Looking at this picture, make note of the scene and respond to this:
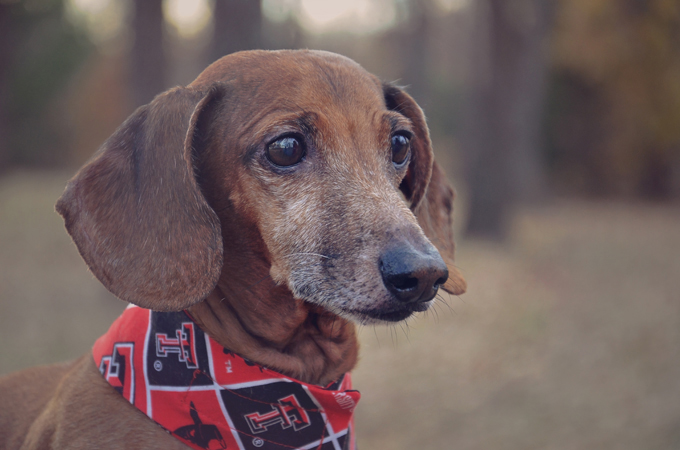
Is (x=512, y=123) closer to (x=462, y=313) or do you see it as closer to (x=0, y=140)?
(x=462, y=313)

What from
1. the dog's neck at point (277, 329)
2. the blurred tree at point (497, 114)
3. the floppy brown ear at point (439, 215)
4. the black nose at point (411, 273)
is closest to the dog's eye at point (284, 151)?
the dog's neck at point (277, 329)

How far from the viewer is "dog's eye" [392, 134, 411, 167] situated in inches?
109

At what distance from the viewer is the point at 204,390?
7.36ft

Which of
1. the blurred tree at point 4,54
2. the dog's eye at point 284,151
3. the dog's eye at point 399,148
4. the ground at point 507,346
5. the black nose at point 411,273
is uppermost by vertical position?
the dog's eye at point 284,151

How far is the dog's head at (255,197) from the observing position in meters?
2.20

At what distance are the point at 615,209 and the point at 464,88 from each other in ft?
34.5

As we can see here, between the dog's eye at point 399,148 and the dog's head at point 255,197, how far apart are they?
0.11 metres

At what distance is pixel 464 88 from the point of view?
25641mm

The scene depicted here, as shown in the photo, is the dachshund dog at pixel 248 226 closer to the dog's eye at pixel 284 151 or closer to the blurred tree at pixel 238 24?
the dog's eye at pixel 284 151

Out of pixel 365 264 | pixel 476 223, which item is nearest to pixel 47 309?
pixel 365 264

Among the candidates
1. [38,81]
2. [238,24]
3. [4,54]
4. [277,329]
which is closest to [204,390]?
[277,329]

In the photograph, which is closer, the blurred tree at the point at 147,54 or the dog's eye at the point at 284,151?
the dog's eye at the point at 284,151

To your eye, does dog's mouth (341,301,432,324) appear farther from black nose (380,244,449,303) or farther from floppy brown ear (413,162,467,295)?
floppy brown ear (413,162,467,295)

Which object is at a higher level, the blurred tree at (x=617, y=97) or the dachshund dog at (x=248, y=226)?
the dachshund dog at (x=248, y=226)
